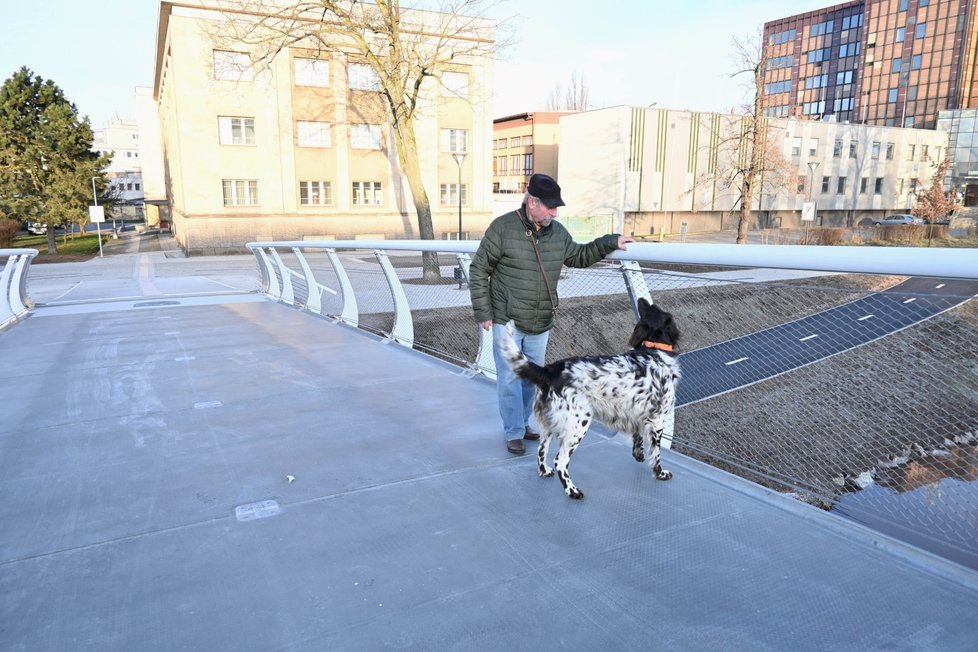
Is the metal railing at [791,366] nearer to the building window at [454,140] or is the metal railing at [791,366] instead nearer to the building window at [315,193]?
the building window at [315,193]

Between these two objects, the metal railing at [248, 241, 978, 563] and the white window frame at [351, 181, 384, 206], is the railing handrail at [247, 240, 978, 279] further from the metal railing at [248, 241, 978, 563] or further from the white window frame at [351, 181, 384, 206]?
the white window frame at [351, 181, 384, 206]

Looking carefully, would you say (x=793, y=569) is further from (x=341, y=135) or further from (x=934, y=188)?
(x=934, y=188)

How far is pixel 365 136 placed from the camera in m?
33.8

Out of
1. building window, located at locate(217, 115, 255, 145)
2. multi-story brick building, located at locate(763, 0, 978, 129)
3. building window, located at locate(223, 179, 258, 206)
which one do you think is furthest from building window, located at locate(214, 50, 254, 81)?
multi-story brick building, located at locate(763, 0, 978, 129)

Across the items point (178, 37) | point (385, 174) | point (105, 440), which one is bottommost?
point (105, 440)

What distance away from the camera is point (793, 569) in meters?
2.59

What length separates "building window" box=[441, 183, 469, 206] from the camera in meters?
36.0

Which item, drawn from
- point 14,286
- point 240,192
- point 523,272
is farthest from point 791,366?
point 240,192

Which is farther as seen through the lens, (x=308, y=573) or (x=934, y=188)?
(x=934, y=188)

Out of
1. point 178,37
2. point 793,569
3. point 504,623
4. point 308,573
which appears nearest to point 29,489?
point 308,573

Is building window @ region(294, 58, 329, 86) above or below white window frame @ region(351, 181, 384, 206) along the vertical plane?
above

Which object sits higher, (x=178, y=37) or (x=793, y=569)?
(x=178, y=37)

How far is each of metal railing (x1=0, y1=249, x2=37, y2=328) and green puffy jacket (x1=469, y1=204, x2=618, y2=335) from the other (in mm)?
8287

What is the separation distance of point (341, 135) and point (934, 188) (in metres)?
38.2
